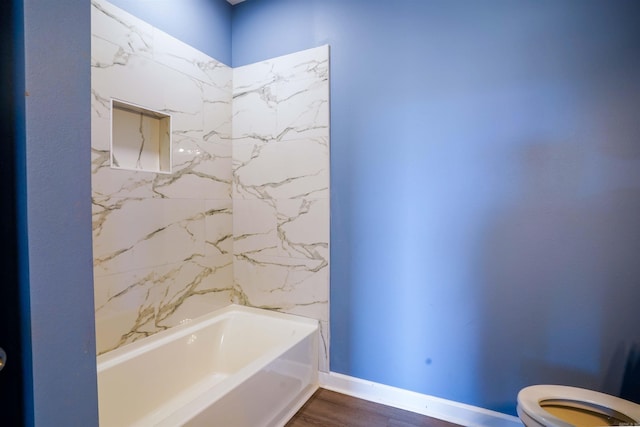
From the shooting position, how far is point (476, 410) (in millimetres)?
1728

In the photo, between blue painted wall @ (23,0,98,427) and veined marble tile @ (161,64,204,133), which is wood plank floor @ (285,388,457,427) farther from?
veined marble tile @ (161,64,204,133)

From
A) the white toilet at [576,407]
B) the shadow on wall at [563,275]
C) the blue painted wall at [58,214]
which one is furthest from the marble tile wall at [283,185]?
the blue painted wall at [58,214]

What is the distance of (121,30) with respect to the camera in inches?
66.8

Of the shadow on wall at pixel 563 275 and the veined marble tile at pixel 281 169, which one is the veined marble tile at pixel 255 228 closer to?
the veined marble tile at pixel 281 169

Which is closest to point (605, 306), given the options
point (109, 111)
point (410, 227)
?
point (410, 227)

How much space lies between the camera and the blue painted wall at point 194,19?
6.02 ft

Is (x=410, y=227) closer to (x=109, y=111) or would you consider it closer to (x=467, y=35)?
(x=467, y=35)

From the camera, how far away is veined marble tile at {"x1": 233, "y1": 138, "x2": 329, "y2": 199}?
7.00 ft

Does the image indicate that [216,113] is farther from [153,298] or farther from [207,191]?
[153,298]

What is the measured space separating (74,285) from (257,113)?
77.2 inches

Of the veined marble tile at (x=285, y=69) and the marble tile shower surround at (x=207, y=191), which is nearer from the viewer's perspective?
the marble tile shower surround at (x=207, y=191)

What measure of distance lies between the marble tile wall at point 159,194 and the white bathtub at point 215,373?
5.4 inches

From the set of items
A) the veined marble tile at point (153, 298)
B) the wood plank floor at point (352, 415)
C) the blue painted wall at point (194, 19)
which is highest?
the blue painted wall at point (194, 19)

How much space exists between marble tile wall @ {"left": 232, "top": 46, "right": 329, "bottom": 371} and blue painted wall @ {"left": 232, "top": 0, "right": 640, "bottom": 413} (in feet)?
0.34
